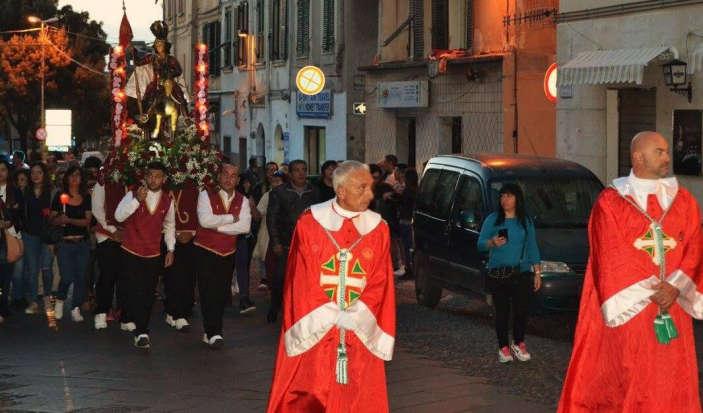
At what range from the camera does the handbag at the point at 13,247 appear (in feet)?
49.9

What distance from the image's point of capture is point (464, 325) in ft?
50.9

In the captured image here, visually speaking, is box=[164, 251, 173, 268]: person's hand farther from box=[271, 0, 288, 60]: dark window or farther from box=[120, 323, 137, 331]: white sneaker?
box=[271, 0, 288, 60]: dark window

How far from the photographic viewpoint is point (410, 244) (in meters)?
21.2

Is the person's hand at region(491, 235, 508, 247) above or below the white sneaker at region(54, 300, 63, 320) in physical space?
above

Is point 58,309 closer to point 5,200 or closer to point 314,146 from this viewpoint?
point 5,200

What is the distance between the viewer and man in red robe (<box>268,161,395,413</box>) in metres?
8.16

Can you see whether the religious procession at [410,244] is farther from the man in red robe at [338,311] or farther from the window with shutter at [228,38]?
the window with shutter at [228,38]

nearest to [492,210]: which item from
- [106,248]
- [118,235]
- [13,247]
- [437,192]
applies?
→ [437,192]

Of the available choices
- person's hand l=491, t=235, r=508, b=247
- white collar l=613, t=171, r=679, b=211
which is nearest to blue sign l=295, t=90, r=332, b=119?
person's hand l=491, t=235, r=508, b=247

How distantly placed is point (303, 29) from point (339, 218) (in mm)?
30987

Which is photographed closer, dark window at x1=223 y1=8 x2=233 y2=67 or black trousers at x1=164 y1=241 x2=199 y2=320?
black trousers at x1=164 y1=241 x2=199 y2=320

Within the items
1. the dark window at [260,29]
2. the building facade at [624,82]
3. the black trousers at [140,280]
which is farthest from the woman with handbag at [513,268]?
the dark window at [260,29]

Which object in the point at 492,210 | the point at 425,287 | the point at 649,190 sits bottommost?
the point at 425,287

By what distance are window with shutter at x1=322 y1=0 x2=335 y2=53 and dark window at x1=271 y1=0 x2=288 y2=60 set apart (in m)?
3.24
